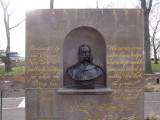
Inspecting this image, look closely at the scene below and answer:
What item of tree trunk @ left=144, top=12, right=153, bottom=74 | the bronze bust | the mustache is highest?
tree trunk @ left=144, top=12, right=153, bottom=74

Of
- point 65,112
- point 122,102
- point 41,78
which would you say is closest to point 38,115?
point 65,112

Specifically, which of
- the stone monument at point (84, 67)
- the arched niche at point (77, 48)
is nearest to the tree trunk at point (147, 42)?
the stone monument at point (84, 67)

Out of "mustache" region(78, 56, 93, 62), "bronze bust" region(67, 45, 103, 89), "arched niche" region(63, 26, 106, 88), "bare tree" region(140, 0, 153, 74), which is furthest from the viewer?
"bare tree" region(140, 0, 153, 74)

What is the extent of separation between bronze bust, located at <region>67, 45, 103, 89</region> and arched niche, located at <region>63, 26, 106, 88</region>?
0.41 m

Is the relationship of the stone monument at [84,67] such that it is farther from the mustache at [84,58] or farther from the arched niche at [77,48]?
the arched niche at [77,48]

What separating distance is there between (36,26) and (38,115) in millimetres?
2794

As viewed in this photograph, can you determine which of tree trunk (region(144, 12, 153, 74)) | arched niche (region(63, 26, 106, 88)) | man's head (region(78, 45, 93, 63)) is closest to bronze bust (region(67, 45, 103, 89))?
man's head (region(78, 45, 93, 63))

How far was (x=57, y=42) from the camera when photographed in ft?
16.0

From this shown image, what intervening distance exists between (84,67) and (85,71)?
0.15 m

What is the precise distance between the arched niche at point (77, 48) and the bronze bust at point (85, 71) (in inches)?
16.0

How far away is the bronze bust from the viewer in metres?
4.79

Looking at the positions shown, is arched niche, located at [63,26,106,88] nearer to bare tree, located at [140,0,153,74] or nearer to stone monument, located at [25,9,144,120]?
stone monument, located at [25,9,144,120]

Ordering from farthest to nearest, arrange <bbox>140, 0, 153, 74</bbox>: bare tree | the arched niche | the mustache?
<bbox>140, 0, 153, 74</bbox>: bare tree < the arched niche < the mustache

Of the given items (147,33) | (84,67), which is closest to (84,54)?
(84,67)
